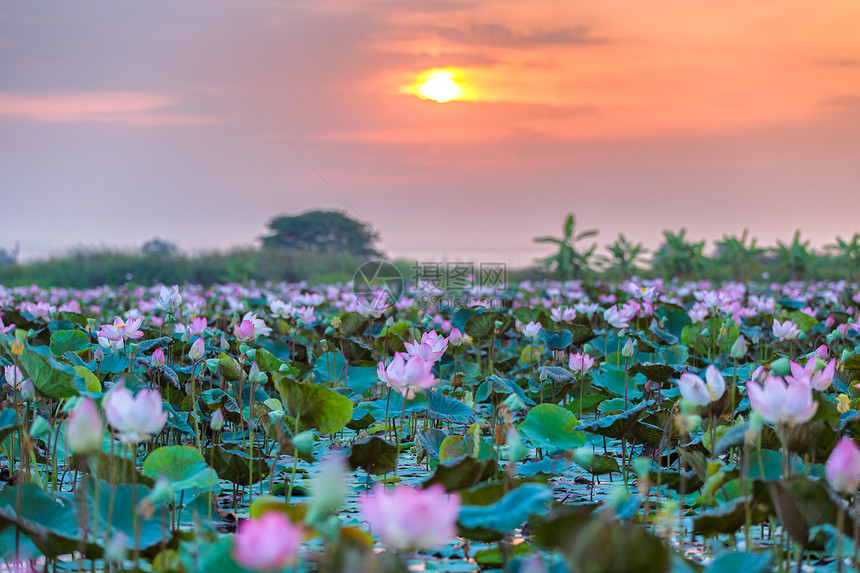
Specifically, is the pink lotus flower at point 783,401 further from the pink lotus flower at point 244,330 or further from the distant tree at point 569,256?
the distant tree at point 569,256

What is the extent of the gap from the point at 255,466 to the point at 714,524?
1266 mm

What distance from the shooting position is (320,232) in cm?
4000

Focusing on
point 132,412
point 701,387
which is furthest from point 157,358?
point 701,387

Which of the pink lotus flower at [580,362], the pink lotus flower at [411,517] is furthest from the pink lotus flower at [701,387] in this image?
the pink lotus flower at [580,362]

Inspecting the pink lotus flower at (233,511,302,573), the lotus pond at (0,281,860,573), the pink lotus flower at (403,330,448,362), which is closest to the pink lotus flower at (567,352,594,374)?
the lotus pond at (0,281,860,573)

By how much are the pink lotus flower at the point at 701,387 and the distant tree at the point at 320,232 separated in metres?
37.6

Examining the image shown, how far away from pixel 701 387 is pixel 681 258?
15.5 metres

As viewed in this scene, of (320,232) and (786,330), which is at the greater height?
(320,232)

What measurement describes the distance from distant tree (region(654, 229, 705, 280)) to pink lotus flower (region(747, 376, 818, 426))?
15.7m

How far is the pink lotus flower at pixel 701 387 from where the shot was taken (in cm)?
175

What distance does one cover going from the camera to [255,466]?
225 cm

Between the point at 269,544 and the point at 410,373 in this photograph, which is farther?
the point at 410,373

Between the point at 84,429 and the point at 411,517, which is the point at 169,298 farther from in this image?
the point at 411,517

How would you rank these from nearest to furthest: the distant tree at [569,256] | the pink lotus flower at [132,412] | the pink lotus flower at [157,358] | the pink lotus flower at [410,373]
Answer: the pink lotus flower at [132,412] → the pink lotus flower at [410,373] → the pink lotus flower at [157,358] → the distant tree at [569,256]
